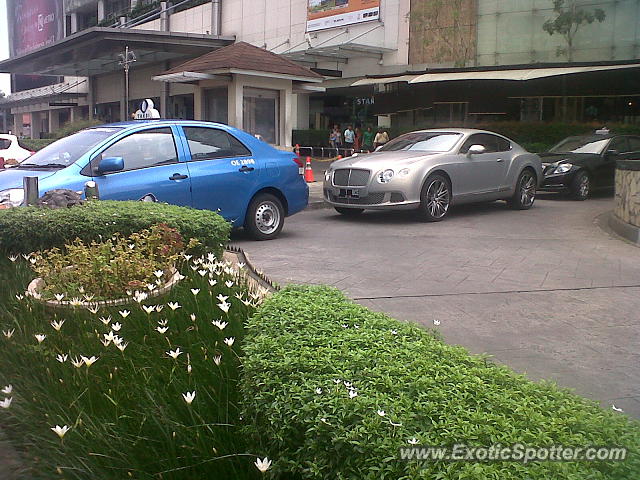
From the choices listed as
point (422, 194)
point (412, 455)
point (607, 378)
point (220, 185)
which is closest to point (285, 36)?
point (422, 194)

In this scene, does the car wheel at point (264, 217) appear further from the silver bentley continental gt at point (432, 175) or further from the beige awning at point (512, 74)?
the beige awning at point (512, 74)

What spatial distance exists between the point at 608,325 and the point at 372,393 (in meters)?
3.91

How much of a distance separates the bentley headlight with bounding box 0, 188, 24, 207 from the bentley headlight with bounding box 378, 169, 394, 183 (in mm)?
5537

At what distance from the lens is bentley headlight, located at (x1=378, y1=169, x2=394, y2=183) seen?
11148 millimetres

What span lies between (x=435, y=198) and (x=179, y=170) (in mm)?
4834

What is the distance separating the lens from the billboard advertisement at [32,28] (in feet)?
187

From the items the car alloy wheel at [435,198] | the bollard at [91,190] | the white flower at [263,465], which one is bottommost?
the white flower at [263,465]

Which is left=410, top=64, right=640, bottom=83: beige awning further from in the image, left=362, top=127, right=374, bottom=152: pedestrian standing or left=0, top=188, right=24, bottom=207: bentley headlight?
left=0, top=188, right=24, bottom=207: bentley headlight

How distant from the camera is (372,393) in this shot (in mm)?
2318

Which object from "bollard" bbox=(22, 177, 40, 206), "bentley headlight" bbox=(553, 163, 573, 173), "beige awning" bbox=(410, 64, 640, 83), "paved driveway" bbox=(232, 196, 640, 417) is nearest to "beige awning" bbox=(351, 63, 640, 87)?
"beige awning" bbox=(410, 64, 640, 83)

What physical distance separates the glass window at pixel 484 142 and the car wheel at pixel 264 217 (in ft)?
14.1

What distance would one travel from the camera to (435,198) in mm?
11586

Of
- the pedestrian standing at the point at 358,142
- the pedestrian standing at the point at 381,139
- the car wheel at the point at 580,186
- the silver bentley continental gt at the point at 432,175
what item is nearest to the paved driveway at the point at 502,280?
the silver bentley continental gt at the point at 432,175

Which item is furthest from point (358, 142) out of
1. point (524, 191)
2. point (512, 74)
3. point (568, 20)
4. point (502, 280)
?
point (502, 280)
